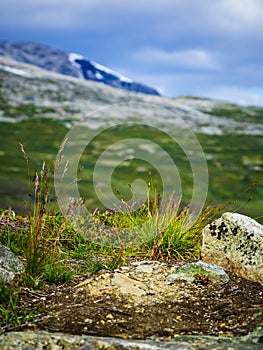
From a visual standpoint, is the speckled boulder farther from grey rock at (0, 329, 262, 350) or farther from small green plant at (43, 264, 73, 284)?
grey rock at (0, 329, 262, 350)

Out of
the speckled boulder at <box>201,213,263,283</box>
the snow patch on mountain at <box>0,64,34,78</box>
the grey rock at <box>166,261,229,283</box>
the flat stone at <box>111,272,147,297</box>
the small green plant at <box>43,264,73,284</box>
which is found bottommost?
the small green plant at <box>43,264,73,284</box>

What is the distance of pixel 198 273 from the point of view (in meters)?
7.00

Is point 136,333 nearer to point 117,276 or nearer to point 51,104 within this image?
point 117,276

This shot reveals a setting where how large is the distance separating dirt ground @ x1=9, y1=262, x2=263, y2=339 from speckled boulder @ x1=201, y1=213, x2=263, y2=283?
314 millimetres

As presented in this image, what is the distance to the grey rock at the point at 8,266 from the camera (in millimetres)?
6462

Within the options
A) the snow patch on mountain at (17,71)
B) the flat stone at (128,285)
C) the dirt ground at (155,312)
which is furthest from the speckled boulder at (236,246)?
the snow patch on mountain at (17,71)

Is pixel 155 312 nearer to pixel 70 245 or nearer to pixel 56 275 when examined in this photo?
pixel 56 275

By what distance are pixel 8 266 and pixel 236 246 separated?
127 inches

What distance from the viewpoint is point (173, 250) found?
8.48m

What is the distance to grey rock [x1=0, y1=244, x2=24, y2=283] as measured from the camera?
646cm

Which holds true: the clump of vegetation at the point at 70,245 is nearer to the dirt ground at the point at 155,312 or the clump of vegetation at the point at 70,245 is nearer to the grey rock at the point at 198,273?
the dirt ground at the point at 155,312

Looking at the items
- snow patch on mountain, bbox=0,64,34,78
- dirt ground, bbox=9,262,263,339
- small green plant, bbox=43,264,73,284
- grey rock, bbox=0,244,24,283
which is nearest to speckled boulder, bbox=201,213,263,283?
dirt ground, bbox=9,262,263,339

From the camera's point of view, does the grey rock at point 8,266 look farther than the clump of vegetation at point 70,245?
No

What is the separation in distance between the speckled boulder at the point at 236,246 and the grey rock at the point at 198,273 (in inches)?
12.6
